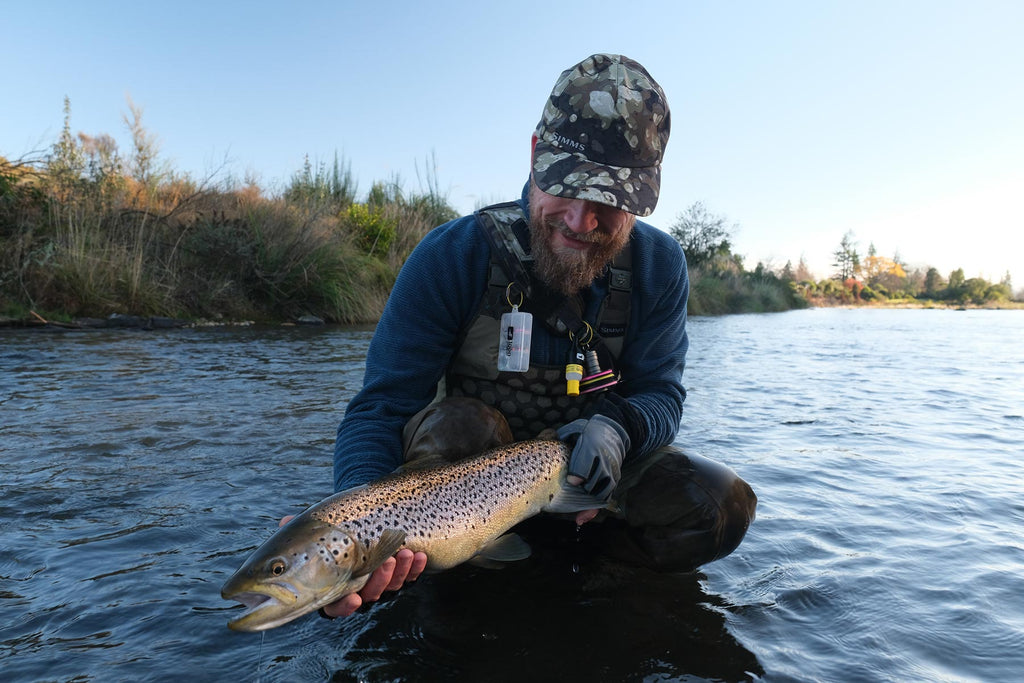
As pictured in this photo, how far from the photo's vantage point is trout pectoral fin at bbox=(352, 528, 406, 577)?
216 cm

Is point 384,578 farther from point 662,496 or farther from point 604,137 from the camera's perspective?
point 604,137

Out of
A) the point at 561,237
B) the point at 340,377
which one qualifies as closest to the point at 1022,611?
the point at 561,237

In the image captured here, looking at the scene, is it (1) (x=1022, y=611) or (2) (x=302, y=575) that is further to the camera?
(1) (x=1022, y=611)

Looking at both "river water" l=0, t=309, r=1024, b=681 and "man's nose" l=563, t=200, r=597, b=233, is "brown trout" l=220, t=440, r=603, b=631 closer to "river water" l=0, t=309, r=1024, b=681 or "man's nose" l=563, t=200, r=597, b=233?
"river water" l=0, t=309, r=1024, b=681

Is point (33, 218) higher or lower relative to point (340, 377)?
higher

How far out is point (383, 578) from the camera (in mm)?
2229

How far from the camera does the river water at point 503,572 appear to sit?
2367mm

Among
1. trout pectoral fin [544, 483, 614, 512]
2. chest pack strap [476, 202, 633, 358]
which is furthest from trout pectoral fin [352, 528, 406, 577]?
chest pack strap [476, 202, 633, 358]

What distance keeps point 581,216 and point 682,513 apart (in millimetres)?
1319

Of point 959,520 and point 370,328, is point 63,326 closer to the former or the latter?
point 370,328

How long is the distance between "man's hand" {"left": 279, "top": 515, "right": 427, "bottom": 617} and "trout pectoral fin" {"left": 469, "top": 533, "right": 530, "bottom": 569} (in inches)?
14.2

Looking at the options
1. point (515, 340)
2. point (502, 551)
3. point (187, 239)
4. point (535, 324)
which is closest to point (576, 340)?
point (535, 324)

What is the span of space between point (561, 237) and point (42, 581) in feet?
8.35

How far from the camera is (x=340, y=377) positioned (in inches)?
322
